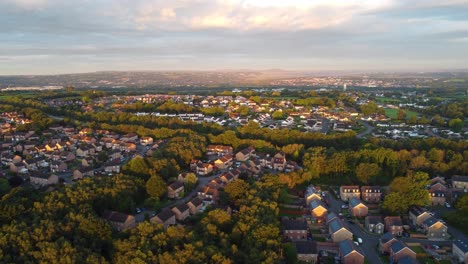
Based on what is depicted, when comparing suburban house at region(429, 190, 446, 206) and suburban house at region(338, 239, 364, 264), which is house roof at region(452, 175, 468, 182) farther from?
suburban house at region(338, 239, 364, 264)

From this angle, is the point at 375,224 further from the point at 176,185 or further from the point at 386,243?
the point at 176,185

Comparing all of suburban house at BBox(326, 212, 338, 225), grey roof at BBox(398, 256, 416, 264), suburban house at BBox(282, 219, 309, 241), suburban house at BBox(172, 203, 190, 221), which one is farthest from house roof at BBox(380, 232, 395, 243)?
suburban house at BBox(172, 203, 190, 221)

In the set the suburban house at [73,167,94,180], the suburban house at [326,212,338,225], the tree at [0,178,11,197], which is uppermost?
the tree at [0,178,11,197]

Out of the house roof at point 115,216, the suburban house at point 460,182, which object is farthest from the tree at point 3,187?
the suburban house at point 460,182

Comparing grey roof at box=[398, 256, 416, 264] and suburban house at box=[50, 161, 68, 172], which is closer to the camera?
grey roof at box=[398, 256, 416, 264]

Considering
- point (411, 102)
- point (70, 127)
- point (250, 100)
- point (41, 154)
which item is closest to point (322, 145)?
point (41, 154)

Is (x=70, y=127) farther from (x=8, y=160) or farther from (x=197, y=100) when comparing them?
(x=197, y=100)
